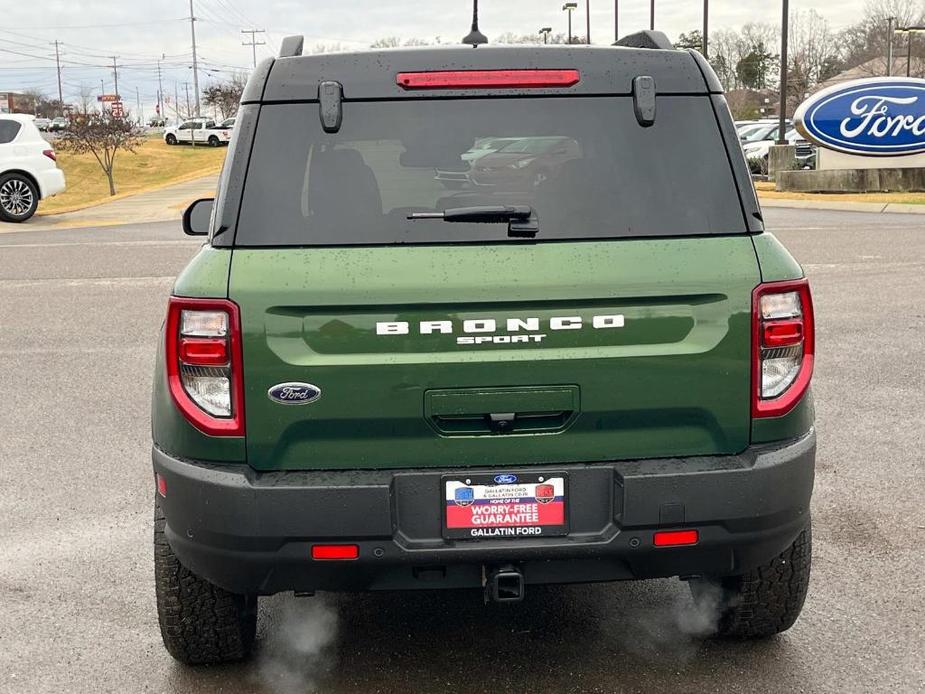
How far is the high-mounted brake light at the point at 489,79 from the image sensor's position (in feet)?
11.1

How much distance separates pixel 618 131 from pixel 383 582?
143 centimetres

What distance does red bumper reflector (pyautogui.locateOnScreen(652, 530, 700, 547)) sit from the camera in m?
3.22

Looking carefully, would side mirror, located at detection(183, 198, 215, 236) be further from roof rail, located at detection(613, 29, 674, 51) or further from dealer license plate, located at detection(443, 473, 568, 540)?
dealer license plate, located at detection(443, 473, 568, 540)

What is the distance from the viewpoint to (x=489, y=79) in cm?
340

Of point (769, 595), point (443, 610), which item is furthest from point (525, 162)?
point (443, 610)

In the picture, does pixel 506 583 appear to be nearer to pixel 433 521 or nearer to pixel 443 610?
pixel 433 521

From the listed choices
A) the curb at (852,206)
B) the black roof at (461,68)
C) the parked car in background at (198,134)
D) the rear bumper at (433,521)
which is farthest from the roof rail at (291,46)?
the parked car in background at (198,134)

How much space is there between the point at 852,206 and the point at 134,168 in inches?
1706

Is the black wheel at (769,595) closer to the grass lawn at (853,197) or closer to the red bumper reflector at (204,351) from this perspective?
the red bumper reflector at (204,351)

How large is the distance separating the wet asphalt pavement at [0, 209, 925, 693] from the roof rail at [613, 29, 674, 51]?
194 cm

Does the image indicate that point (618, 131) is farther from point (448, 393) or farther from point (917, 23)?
point (917, 23)

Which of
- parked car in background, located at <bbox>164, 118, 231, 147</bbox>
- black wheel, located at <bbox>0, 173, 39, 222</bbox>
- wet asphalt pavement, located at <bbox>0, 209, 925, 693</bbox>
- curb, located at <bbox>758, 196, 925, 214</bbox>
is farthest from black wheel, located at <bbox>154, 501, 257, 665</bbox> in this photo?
parked car in background, located at <bbox>164, 118, 231, 147</bbox>

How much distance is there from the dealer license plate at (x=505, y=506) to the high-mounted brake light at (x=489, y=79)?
1105 mm

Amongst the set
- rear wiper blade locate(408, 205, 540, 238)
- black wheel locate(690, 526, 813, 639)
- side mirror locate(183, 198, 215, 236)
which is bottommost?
black wheel locate(690, 526, 813, 639)
